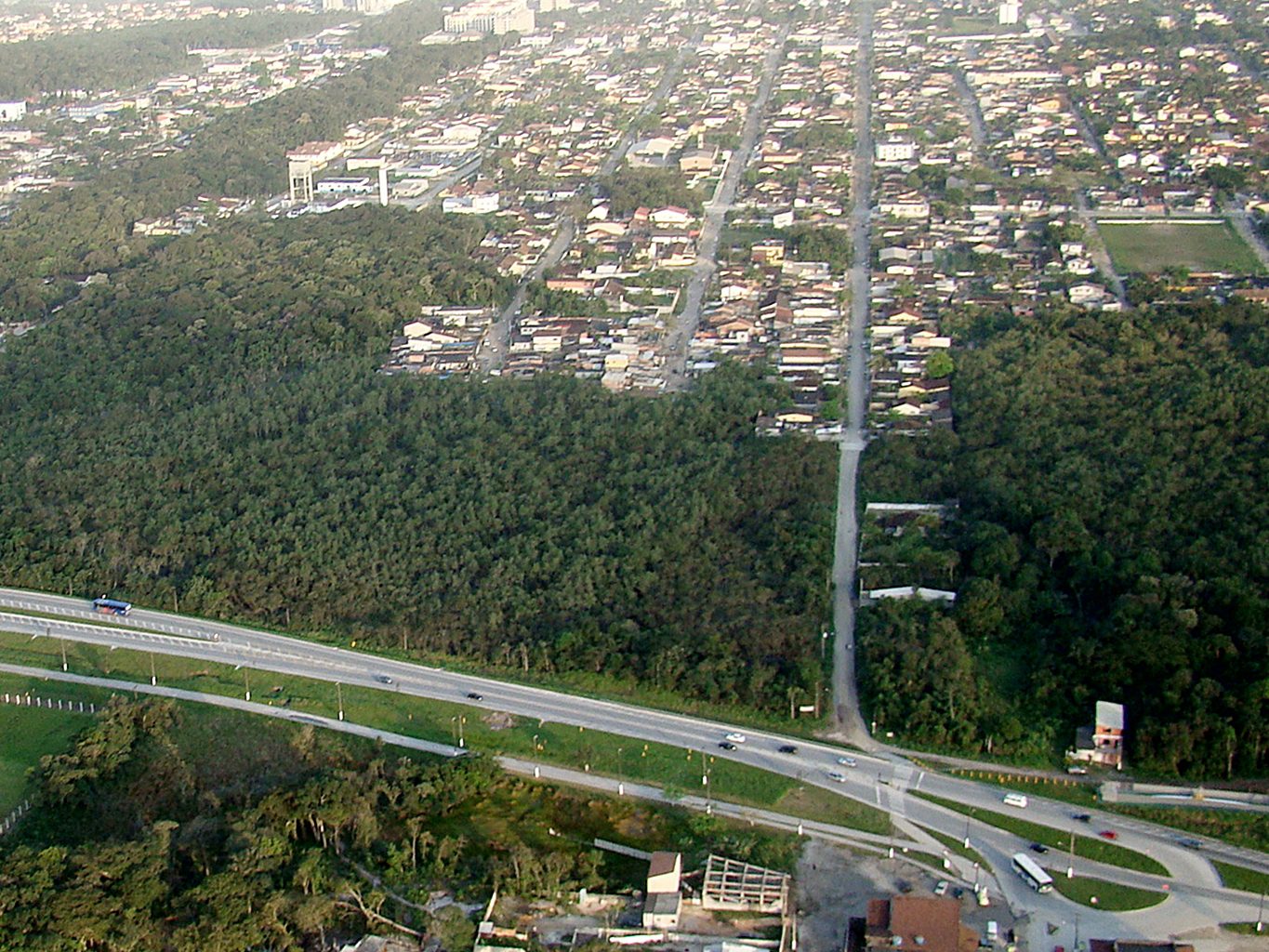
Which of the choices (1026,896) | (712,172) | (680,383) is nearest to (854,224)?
(712,172)

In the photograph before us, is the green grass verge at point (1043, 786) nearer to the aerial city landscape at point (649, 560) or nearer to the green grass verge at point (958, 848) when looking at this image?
the aerial city landscape at point (649, 560)

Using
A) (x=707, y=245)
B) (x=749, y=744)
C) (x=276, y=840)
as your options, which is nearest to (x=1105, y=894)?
(x=749, y=744)

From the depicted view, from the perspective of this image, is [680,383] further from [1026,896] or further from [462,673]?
[1026,896]

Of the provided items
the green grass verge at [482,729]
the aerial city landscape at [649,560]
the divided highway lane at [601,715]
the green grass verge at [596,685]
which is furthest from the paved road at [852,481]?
the green grass verge at [482,729]

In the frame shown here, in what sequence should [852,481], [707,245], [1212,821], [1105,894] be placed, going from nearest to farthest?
[1105,894] → [1212,821] → [852,481] → [707,245]

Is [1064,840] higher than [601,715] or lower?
higher

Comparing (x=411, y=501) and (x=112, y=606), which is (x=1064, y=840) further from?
(x=112, y=606)

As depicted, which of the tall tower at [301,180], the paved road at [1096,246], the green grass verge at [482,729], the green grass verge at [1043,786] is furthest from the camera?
the tall tower at [301,180]

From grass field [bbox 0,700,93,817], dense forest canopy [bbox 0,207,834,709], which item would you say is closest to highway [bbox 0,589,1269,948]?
dense forest canopy [bbox 0,207,834,709]
